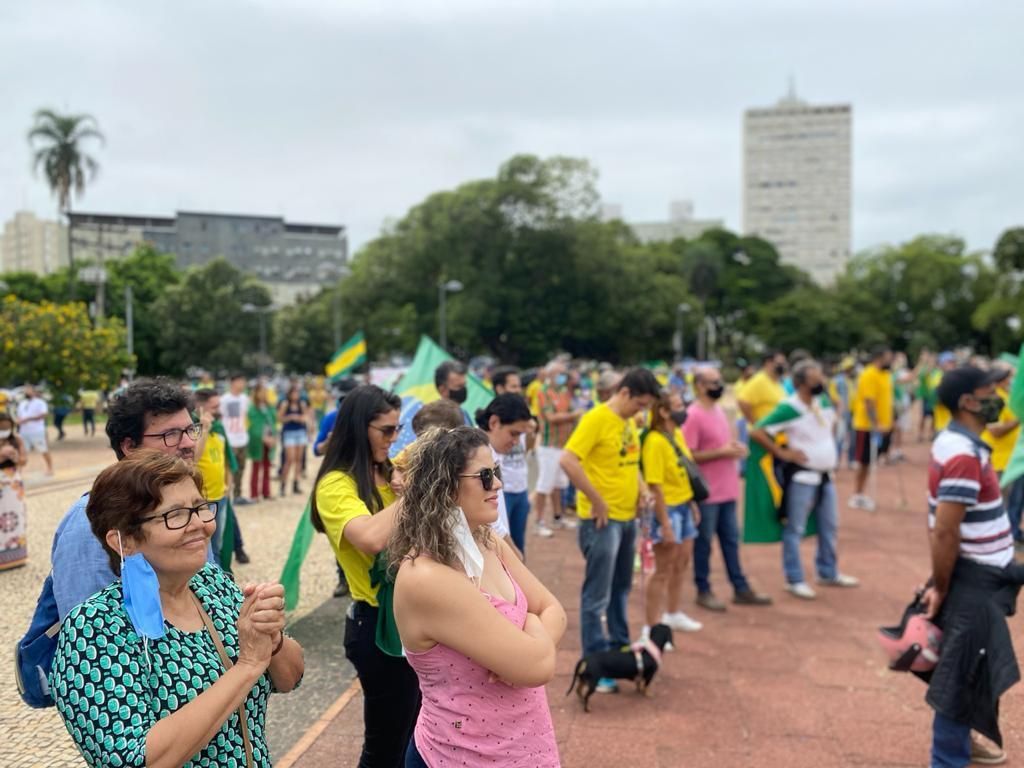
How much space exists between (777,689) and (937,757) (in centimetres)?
127

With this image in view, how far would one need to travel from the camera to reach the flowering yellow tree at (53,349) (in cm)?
2034

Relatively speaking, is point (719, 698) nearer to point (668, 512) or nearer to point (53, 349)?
point (668, 512)

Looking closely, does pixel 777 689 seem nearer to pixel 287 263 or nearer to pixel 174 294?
pixel 174 294

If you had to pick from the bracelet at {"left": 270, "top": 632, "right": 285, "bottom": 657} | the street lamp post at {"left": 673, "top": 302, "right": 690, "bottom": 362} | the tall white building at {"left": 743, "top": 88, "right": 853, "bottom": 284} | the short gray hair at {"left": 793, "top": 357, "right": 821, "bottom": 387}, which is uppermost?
the tall white building at {"left": 743, "top": 88, "right": 853, "bottom": 284}

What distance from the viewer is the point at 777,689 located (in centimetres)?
489

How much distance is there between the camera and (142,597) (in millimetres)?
1829

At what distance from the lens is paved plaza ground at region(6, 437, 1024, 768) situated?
4043 mm

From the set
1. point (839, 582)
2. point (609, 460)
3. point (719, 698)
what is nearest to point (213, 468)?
point (609, 460)

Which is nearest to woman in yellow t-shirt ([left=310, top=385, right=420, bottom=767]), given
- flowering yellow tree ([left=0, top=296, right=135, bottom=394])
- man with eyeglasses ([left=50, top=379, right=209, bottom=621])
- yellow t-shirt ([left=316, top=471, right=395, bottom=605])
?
yellow t-shirt ([left=316, top=471, right=395, bottom=605])

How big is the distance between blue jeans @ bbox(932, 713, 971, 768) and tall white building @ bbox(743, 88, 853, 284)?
16748 centimetres

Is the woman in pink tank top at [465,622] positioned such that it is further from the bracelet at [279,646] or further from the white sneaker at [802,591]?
the white sneaker at [802,591]

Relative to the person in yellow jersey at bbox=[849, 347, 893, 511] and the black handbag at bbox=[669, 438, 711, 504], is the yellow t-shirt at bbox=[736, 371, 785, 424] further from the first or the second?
the black handbag at bbox=[669, 438, 711, 504]

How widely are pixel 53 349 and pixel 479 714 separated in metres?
21.8

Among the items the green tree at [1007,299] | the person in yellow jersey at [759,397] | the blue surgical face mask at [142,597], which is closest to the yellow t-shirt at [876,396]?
the person in yellow jersey at [759,397]
